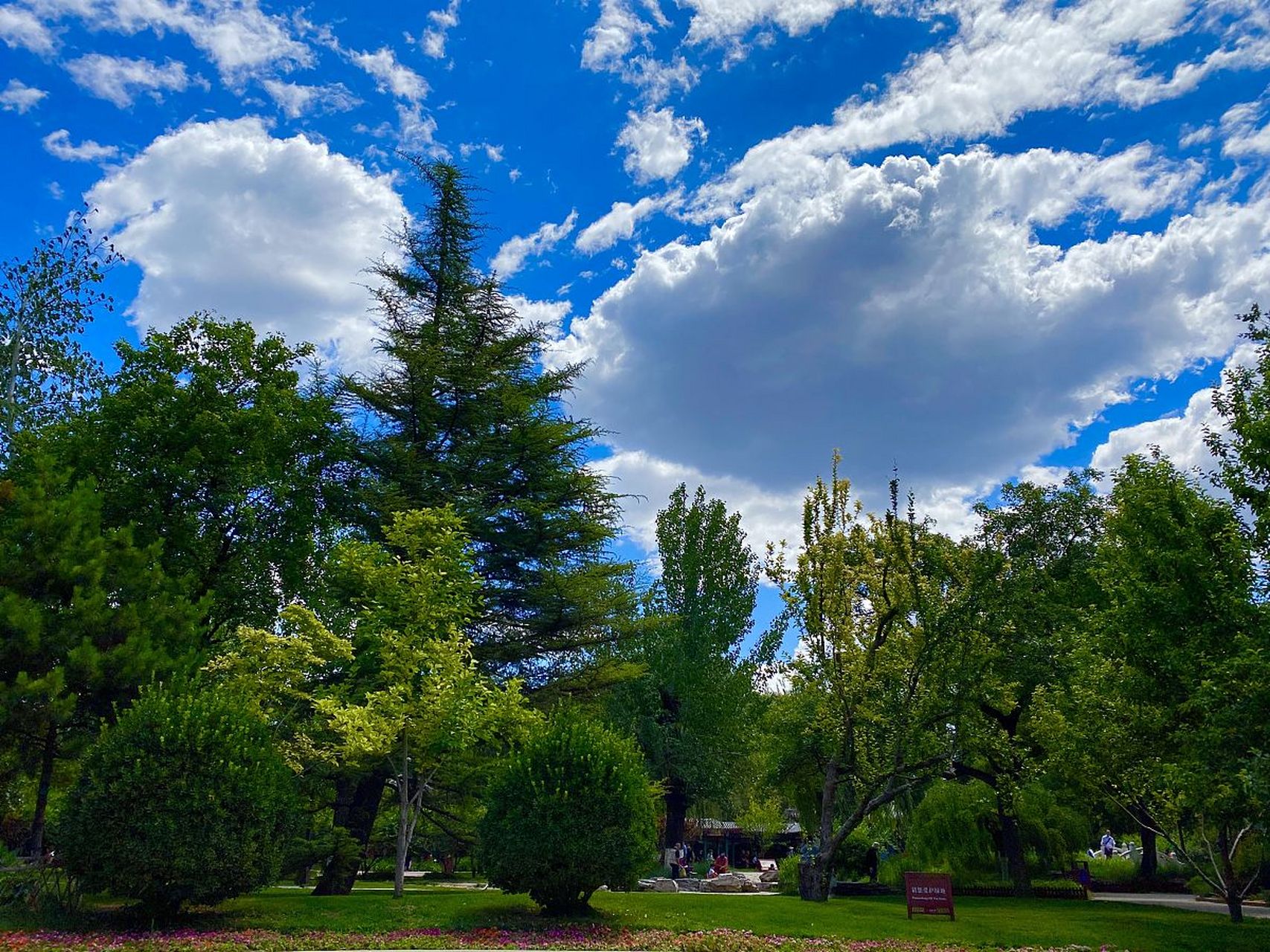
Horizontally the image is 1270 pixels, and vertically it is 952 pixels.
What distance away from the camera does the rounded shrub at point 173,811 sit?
15.0m

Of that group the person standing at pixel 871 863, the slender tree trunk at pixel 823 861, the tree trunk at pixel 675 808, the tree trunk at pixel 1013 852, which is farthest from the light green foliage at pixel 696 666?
the slender tree trunk at pixel 823 861

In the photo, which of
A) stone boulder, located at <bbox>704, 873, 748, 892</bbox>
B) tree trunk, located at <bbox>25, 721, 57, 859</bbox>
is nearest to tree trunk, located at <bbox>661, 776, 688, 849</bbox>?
stone boulder, located at <bbox>704, 873, 748, 892</bbox>

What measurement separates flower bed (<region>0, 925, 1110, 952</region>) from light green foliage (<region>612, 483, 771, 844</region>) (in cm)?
2164

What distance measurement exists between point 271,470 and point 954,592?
1966cm

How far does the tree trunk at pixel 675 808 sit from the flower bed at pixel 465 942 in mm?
25587

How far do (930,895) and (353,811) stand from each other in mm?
15202

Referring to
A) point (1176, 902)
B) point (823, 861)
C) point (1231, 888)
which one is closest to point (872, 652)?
point (823, 861)

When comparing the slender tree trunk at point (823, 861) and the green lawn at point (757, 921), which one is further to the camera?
the slender tree trunk at point (823, 861)

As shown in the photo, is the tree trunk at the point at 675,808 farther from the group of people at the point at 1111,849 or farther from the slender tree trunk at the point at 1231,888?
the slender tree trunk at the point at 1231,888

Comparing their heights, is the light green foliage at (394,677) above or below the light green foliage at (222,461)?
below

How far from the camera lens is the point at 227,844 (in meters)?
15.4

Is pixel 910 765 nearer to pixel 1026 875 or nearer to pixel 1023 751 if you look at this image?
pixel 1023 751

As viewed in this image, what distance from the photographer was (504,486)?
2770cm

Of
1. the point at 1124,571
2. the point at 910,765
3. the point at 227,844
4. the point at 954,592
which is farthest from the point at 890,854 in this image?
the point at 227,844
